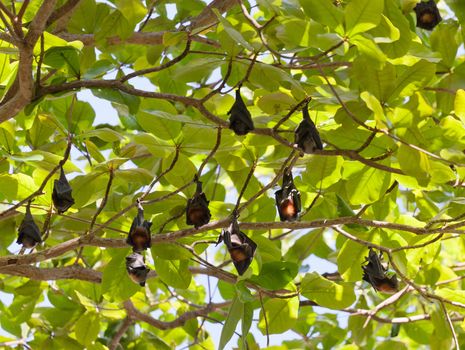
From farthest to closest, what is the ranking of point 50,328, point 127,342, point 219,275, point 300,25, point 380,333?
1. point 380,333
2. point 127,342
3. point 50,328
4. point 219,275
5. point 300,25

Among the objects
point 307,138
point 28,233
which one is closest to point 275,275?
point 307,138

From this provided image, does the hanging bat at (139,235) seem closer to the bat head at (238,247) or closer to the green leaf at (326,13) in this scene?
the bat head at (238,247)

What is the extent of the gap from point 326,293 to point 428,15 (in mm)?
1182

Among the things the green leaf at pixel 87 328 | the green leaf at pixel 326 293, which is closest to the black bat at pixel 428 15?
the green leaf at pixel 326 293

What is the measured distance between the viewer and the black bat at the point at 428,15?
3287 millimetres

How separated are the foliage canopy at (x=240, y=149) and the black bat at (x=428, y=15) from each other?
0.28ft

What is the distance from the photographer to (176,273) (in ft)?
9.96

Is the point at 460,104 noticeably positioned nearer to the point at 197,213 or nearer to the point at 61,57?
the point at 197,213

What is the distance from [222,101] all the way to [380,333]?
2449 millimetres

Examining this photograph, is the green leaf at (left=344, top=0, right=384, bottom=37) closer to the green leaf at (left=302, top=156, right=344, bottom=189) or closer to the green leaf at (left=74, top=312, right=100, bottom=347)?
the green leaf at (left=302, top=156, right=344, bottom=189)

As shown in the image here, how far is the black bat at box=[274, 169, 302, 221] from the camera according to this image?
2607mm

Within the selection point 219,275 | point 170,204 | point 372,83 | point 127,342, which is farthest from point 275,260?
point 127,342

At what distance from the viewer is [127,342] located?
4141mm

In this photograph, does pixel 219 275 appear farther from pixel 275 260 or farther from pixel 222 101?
pixel 222 101
